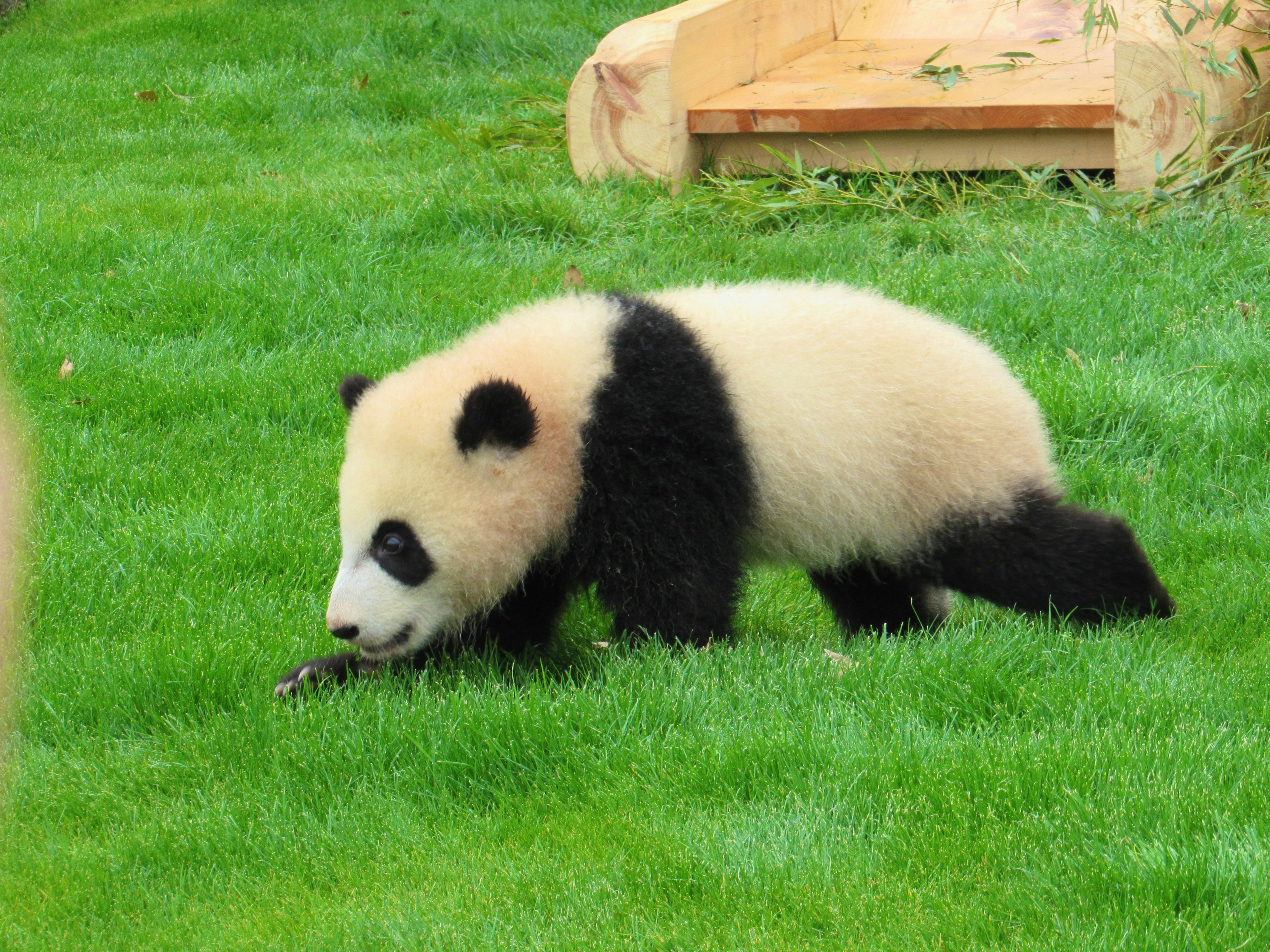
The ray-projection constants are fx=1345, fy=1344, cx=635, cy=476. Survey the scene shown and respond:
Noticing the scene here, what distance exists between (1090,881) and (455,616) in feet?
5.82

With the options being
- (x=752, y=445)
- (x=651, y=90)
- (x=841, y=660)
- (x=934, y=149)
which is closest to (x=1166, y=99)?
(x=934, y=149)

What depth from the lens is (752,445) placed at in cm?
354

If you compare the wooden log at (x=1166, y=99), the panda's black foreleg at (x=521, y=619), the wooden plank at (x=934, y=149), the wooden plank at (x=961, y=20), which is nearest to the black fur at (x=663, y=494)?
the panda's black foreleg at (x=521, y=619)

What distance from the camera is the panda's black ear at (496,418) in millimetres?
3324

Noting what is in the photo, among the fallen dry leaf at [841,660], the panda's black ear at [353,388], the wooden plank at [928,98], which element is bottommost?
the fallen dry leaf at [841,660]

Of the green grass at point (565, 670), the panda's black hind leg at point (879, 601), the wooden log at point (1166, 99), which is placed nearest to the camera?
the green grass at point (565, 670)

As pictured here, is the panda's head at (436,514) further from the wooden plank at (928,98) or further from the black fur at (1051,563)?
the wooden plank at (928,98)

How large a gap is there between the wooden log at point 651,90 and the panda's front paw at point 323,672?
172 inches

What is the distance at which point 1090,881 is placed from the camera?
2445 mm

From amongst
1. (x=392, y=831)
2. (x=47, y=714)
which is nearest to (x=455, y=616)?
(x=392, y=831)

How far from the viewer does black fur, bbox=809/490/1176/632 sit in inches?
146

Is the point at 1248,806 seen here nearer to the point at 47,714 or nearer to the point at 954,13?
the point at 47,714

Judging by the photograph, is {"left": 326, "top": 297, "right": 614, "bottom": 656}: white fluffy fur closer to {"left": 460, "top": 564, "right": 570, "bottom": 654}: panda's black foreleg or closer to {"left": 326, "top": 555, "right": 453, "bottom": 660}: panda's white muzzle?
{"left": 326, "top": 555, "right": 453, "bottom": 660}: panda's white muzzle

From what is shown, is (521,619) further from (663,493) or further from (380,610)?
(663,493)
